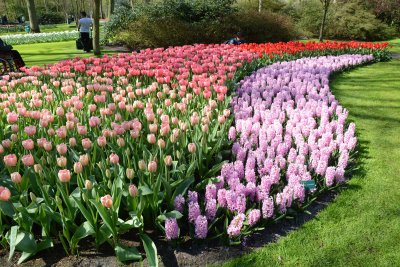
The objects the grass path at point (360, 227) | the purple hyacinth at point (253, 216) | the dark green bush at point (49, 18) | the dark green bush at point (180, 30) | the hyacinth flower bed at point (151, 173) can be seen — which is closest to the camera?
the hyacinth flower bed at point (151, 173)

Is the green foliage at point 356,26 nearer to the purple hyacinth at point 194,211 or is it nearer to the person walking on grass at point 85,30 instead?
the person walking on grass at point 85,30

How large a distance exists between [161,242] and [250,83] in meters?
4.77

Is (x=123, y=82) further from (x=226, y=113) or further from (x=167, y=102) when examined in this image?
(x=226, y=113)

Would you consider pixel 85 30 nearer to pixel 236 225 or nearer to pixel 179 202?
pixel 179 202

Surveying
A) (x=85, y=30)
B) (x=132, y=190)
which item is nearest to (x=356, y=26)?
(x=85, y=30)

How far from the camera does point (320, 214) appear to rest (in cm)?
342

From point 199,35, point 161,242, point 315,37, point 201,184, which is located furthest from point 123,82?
point 315,37

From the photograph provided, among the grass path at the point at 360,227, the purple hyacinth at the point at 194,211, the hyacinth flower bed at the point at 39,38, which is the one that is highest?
the hyacinth flower bed at the point at 39,38

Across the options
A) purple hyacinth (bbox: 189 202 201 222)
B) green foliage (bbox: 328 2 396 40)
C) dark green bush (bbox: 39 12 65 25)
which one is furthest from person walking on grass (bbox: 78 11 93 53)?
dark green bush (bbox: 39 12 65 25)

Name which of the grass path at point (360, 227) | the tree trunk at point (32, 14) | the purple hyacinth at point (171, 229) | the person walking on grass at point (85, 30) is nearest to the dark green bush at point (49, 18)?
the tree trunk at point (32, 14)

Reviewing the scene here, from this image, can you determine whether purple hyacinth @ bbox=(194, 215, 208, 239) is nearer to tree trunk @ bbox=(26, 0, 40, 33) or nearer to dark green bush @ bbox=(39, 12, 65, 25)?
tree trunk @ bbox=(26, 0, 40, 33)

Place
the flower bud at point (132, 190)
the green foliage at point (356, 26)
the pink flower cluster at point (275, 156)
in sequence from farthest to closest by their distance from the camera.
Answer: the green foliage at point (356, 26)
the pink flower cluster at point (275, 156)
the flower bud at point (132, 190)

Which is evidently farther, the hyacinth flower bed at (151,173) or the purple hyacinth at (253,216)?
the purple hyacinth at (253,216)

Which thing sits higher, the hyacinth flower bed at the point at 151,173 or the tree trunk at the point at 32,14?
the tree trunk at the point at 32,14
